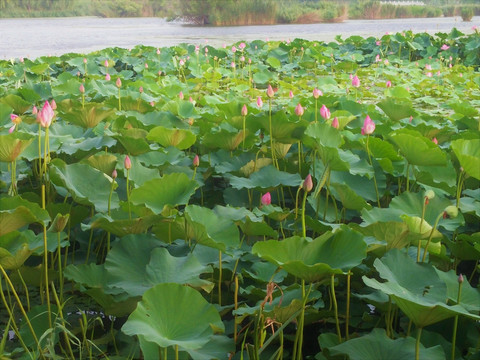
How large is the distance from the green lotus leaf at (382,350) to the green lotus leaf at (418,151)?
61cm

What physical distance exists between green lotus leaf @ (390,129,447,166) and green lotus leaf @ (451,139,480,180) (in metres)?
0.06

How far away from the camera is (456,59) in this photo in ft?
21.0

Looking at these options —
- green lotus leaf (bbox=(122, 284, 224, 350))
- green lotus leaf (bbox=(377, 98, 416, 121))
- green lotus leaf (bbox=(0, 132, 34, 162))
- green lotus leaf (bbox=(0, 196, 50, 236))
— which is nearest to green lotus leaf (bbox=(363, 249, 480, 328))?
green lotus leaf (bbox=(122, 284, 224, 350))

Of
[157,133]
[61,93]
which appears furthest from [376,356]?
[61,93]

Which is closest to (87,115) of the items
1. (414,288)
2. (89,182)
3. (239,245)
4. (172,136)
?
(172,136)

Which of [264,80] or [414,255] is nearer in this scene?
[414,255]

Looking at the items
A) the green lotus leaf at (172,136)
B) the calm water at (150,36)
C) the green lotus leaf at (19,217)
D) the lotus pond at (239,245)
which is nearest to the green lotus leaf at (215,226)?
the lotus pond at (239,245)

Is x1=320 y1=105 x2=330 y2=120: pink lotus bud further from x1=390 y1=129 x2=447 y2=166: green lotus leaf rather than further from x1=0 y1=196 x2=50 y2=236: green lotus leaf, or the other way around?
x1=0 y1=196 x2=50 y2=236: green lotus leaf

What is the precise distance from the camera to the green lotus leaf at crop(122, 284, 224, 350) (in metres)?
0.95

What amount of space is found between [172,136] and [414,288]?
3.15ft

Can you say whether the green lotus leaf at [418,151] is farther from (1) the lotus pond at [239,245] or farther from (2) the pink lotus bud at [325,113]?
(2) the pink lotus bud at [325,113]

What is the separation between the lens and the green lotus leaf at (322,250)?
1.04 metres

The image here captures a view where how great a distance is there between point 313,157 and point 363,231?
0.63 meters

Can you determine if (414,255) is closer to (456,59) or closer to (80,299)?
(80,299)
